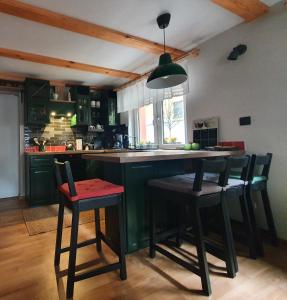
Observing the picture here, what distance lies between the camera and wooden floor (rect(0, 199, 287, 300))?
1.45 m

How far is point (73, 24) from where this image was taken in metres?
2.29

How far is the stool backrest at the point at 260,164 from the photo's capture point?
1.88 m

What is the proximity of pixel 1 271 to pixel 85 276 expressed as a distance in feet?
2.82

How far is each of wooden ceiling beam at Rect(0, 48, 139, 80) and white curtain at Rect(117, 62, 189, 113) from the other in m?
0.27

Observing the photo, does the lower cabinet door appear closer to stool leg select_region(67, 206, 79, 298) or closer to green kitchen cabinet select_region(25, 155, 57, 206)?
green kitchen cabinet select_region(25, 155, 57, 206)

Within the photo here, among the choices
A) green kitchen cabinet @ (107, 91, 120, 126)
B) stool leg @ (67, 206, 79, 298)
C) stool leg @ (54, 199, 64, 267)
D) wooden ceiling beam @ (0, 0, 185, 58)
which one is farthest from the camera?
green kitchen cabinet @ (107, 91, 120, 126)

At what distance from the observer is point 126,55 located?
10.8 ft

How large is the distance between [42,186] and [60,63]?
2092mm

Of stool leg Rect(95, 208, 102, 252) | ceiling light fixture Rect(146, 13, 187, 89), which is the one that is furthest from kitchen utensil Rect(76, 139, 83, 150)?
stool leg Rect(95, 208, 102, 252)

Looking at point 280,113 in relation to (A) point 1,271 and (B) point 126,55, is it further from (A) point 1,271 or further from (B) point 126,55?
(A) point 1,271

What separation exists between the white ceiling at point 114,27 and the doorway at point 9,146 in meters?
0.82

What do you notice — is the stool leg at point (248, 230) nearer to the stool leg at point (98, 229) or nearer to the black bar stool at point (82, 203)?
the black bar stool at point (82, 203)

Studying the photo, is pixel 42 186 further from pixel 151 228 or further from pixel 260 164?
pixel 260 164

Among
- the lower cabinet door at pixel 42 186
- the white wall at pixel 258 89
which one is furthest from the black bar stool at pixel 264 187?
the lower cabinet door at pixel 42 186
